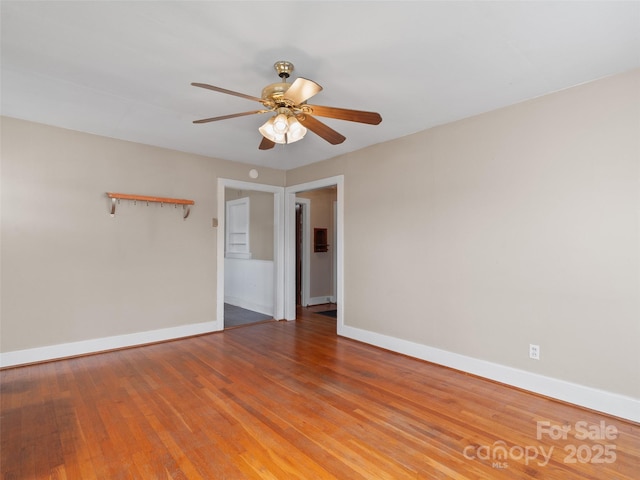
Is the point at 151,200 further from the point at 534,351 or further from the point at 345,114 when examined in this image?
the point at 534,351

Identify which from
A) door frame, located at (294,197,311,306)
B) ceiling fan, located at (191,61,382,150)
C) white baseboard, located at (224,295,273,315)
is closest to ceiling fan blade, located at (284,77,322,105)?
ceiling fan, located at (191,61,382,150)

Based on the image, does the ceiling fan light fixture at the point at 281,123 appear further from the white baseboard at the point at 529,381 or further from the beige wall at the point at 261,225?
the beige wall at the point at 261,225

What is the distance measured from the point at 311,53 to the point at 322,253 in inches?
190

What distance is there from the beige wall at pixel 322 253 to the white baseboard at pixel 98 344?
2.49m

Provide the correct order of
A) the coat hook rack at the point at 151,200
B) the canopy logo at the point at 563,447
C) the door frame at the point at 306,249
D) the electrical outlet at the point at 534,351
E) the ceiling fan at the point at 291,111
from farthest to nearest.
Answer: the door frame at the point at 306,249 → the coat hook rack at the point at 151,200 → the electrical outlet at the point at 534,351 → the ceiling fan at the point at 291,111 → the canopy logo at the point at 563,447

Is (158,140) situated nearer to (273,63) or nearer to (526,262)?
(273,63)

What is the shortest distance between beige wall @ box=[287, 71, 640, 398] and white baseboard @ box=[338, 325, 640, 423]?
0.18 ft

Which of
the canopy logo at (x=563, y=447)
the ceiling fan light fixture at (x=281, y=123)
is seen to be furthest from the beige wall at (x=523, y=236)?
the ceiling fan light fixture at (x=281, y=123)

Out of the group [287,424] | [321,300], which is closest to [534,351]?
[287,424]

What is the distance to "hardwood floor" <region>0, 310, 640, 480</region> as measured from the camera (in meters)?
1.76

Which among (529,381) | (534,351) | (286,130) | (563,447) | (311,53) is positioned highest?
(311,53)

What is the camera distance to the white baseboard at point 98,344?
315 centimetres

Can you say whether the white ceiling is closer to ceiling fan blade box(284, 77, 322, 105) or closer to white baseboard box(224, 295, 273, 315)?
ceiling fan blade box(284, 77, 322, 105)

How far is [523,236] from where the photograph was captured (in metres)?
2.72
